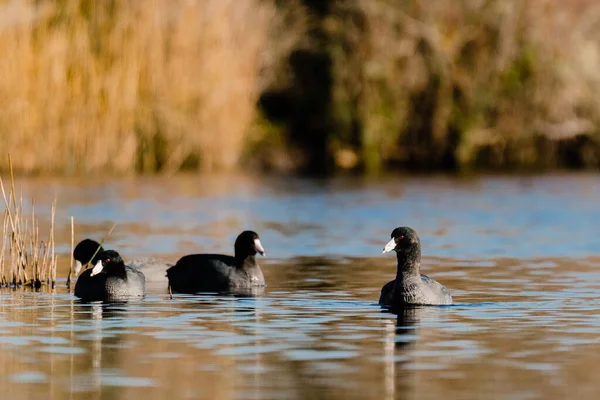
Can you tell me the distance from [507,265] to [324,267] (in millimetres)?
2218

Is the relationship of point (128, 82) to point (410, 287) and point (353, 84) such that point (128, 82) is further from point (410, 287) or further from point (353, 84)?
point (410, 287)

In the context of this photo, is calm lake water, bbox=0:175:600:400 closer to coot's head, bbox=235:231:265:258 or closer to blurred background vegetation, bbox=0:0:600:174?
coot's head, bbox=235:231:265:258

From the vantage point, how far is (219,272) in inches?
640

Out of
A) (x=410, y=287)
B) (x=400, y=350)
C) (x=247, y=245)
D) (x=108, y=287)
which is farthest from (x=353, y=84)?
(x=400, y=350)

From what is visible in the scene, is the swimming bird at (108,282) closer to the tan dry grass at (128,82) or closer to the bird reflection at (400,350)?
the bird reflection at (400,350)

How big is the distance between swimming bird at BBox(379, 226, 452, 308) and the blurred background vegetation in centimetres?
1877

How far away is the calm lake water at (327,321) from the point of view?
960 cm

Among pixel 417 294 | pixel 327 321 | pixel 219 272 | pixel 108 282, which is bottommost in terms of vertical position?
pixel 327 321

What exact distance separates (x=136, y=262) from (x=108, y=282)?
7.11 ft

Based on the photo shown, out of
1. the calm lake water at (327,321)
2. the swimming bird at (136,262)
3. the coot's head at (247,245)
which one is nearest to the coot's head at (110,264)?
the calm lake water at (327,321)

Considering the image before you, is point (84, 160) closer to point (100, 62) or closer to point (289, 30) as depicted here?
point (100, 62)

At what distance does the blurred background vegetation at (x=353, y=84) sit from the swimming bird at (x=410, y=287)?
61.6 feet

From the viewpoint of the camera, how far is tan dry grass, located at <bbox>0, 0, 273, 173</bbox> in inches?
1209

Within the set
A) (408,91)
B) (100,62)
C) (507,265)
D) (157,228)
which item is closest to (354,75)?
(408,91)
